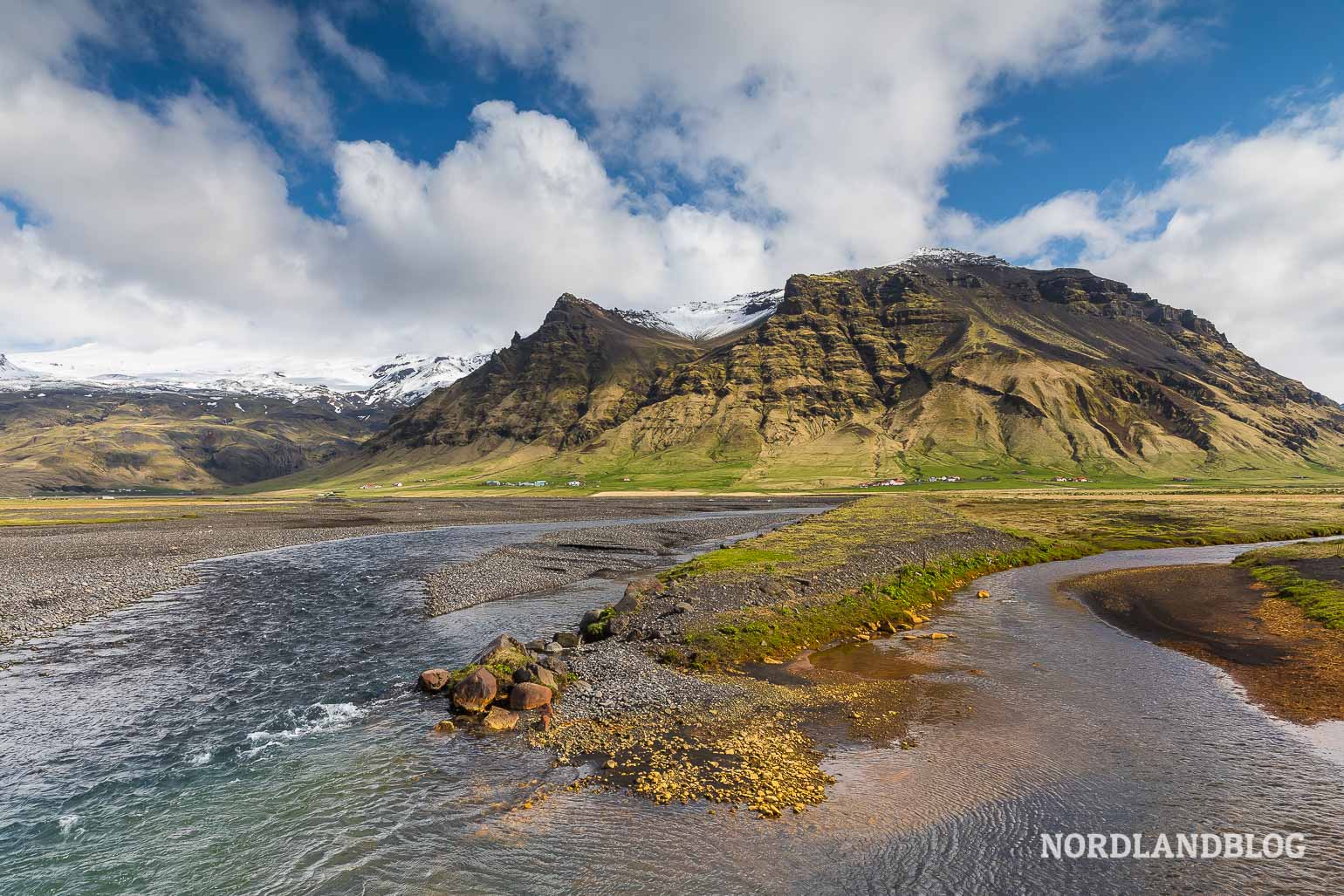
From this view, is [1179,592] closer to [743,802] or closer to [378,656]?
[743,802]

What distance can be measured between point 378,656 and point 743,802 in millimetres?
25470

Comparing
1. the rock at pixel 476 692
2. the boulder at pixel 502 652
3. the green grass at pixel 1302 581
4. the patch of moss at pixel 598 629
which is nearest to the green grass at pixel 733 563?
the patch of moss at pixel 598 629

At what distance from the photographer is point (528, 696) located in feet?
87.9

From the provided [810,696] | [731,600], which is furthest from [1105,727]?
[731,600]

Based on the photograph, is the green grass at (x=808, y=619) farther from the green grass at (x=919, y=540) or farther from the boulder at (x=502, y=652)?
the boulder at (x=502, y=652)

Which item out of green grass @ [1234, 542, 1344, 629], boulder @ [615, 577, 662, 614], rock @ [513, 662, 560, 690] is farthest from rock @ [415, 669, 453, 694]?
green grass @ [1234, 542, 1344, 629]

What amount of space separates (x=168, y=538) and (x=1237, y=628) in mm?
129935

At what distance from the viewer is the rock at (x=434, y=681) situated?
96.3ft

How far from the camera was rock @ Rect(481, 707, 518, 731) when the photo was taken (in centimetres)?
2495

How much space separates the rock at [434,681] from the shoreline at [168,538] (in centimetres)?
3035

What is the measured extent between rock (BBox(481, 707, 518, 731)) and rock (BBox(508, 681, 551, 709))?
755mm

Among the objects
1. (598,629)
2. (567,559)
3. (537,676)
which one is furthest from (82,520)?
(537,676)

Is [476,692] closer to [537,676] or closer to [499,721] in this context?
[499,721]

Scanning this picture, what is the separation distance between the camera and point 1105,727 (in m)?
24.6
